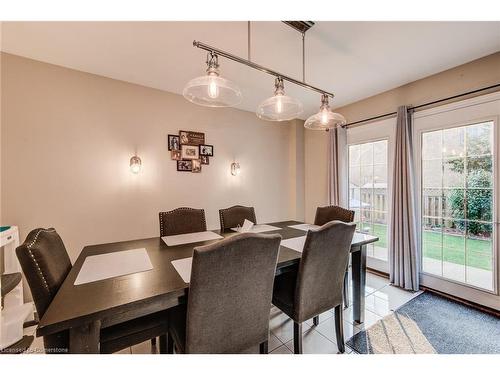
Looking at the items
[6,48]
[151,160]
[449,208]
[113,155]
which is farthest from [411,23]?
[6,48]

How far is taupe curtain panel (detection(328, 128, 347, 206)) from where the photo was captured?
3.23m

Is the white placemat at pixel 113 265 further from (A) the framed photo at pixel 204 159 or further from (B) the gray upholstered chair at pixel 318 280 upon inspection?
(A) the framed photo at pixel 204 159

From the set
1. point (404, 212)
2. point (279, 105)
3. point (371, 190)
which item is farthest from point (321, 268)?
point (371, 190)

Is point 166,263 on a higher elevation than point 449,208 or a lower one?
lower

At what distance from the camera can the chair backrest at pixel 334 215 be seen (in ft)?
6.93

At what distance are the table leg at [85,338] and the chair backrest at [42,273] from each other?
0.78 feet

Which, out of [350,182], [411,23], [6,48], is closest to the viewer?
[411,23]

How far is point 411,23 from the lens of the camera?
5.19 feet

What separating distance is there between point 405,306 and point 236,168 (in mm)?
2698

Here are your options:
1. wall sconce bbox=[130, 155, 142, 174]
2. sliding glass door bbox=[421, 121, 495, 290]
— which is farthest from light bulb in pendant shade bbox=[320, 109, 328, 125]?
wall sconce bbox=[130, 155, 142, 174]

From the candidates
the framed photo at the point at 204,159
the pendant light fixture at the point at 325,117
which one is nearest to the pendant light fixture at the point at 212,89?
the pendant light fixture at the point at 325,117

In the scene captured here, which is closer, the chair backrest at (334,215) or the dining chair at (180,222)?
the dining chair at (180,222)

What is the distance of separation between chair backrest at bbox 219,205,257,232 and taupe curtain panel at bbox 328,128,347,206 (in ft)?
5.25
